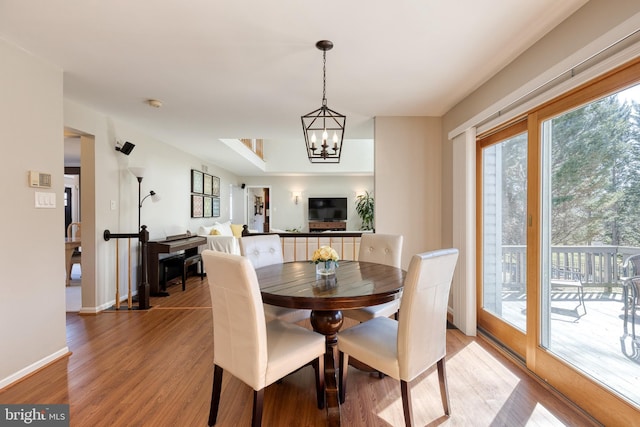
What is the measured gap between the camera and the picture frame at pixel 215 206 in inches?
277

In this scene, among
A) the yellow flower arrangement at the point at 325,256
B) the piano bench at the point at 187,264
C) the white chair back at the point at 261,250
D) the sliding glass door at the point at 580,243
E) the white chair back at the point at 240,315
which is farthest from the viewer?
the piano bench at the point at 187,264

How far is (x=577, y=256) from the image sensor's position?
1.91 meters

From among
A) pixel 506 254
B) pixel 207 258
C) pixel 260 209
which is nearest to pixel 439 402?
pixel 506 254

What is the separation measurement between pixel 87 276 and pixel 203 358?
2.08 meters

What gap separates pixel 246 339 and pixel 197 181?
5298 millimetres

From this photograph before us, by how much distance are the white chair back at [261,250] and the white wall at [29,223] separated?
1.52 m

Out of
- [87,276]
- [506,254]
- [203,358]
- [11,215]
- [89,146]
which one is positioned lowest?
[203,358]

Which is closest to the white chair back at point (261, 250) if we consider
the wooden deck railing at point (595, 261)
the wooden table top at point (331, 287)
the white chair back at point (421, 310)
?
the wooden table top at point (331, 287)

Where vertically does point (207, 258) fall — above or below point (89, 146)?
below

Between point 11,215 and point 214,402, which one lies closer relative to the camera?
point 214,402

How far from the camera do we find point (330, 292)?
1689 mm

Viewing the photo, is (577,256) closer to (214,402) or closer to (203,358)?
(214,402)

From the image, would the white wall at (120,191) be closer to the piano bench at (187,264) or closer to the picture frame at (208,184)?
the piano bench at (187,264)

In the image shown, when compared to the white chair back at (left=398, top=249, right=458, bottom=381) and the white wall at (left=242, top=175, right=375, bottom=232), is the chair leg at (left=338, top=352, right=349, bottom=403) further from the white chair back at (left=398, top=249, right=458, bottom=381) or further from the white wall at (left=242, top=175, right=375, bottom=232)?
the white wall at (left=242, top=175, right=375, bottom=232)
